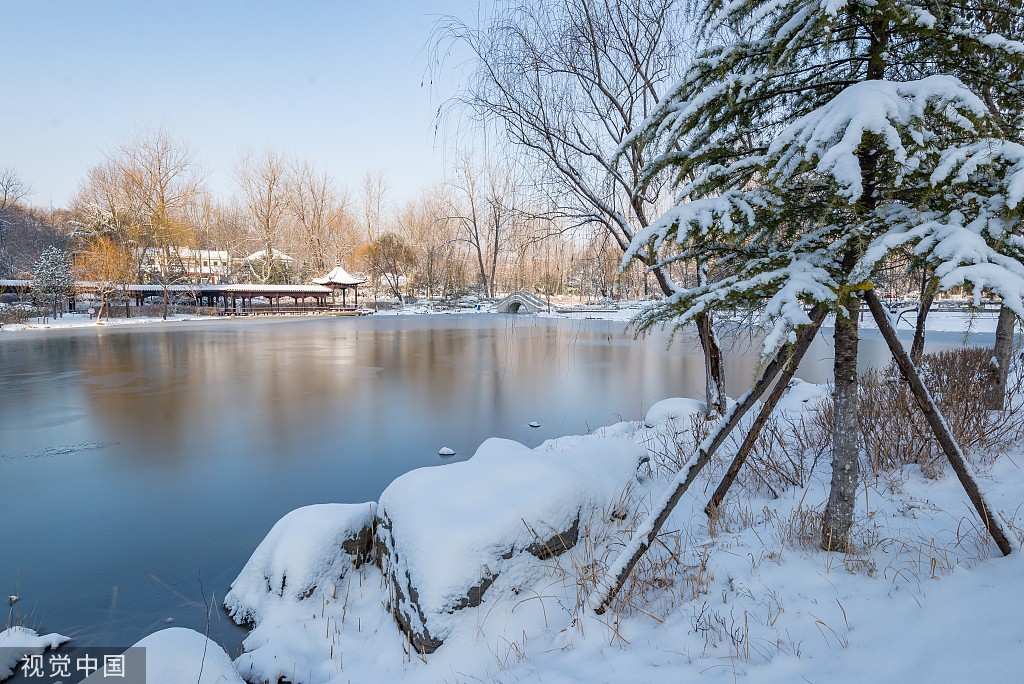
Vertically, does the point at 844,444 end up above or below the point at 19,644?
above

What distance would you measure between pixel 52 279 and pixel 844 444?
41118mm

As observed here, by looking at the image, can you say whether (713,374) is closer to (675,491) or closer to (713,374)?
(713,374)

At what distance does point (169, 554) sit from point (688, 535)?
14.5ft

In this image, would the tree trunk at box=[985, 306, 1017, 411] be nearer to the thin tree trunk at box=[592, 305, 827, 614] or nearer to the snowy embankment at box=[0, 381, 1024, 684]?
the snowy embankment at box=[0, 381, 1024, 684]

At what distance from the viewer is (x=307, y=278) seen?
172ft

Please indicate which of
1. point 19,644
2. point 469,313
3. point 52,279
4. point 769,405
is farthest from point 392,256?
point 769,405

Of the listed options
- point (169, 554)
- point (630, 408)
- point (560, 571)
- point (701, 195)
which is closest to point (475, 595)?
point (560, 571)

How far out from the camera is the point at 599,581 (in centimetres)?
258

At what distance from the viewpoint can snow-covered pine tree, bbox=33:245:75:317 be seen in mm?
30531

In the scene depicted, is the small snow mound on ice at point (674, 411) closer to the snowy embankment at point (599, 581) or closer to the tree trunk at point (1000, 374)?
the tree trunk at point (1000, 374)

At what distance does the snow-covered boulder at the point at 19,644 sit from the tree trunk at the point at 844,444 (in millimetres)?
4662

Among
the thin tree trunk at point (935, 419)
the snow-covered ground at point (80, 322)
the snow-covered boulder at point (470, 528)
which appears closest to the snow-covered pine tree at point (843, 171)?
the thin tree trunk at point (935, 419)

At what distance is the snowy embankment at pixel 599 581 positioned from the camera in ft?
6.52

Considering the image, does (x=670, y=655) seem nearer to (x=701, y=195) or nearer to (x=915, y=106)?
(x=701, y=195)
